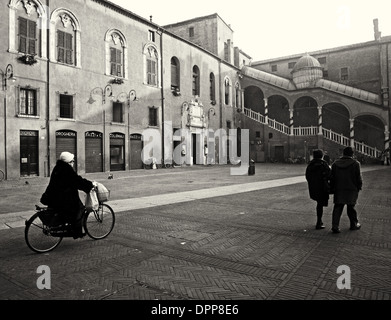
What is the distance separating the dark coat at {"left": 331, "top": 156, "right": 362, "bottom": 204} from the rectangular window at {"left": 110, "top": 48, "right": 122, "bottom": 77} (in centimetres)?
2109

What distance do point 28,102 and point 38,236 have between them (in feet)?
53.4

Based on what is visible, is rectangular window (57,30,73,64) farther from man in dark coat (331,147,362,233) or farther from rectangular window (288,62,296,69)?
rectangular window (288,62,296,69)

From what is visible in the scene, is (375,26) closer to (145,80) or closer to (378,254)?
(145,80)

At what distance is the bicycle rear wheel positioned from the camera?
197 inches

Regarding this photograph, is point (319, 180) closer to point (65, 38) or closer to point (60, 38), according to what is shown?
point (60, 38)

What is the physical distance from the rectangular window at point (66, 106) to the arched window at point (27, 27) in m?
2.86

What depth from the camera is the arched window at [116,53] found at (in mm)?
23281

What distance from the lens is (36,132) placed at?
18875 mm

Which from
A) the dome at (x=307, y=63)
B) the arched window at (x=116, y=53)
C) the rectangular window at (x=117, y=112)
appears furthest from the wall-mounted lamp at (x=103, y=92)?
the dome at (x=307, y=63)

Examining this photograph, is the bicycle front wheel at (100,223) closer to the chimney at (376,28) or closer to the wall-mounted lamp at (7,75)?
the wall-mounted lamp at (7,75)

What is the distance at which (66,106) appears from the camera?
67.6ft

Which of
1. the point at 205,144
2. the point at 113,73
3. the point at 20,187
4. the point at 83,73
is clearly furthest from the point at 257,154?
the point at 20,187

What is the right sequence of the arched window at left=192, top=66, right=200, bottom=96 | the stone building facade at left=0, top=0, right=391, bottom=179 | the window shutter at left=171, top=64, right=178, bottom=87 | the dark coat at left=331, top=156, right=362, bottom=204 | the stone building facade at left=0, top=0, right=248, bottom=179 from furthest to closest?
the arched window at left=192, top=66, right=200, bottom=96, the window shutter at left=171, top=64, right=178, bottom=87, the stone building facade at left=0, top=0, right=391, bottom=179, the stone building facade at left=0, top=0, right=248, bottom=179, the dark coat at left=331, top=156, right=362, bottom=204

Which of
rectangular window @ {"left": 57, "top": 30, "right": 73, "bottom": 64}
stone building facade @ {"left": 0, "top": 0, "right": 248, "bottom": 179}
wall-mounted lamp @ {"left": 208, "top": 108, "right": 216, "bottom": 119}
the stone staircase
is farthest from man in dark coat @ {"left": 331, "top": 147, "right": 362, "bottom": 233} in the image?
wall-mounted lamp @ {"left": 208, "top": 108, "right": 216, "bottom": 119}
